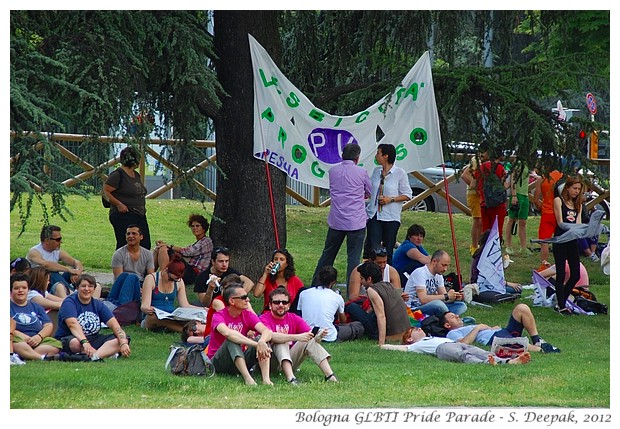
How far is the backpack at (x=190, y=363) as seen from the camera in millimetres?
10258

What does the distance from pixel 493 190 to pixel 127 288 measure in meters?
6.00

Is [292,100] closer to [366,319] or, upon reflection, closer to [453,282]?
[453,282]

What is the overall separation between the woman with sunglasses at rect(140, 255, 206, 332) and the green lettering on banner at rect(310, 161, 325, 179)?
2.54 meters

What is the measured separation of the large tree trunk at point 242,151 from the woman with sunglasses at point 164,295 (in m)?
2.59

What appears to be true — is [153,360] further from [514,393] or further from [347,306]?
[514,393]

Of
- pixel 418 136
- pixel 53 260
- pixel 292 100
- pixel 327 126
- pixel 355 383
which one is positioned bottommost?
pixel 355 383

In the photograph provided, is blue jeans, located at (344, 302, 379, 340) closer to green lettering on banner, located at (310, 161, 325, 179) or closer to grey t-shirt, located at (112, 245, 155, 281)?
green lettering on banner, located at (310, 161, 325, 179)

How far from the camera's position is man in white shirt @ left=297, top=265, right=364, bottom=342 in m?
11.9

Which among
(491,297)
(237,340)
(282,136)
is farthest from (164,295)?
(491,297)

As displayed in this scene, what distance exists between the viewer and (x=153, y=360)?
1105 cm

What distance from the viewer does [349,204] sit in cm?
1372

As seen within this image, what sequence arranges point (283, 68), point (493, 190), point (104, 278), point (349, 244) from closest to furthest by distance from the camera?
point (349, 244) → point (104, 278) → point (493, 190) → point (283, 68)

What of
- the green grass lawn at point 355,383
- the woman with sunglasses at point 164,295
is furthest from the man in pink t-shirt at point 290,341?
the woman with sunglasses at point 164,295

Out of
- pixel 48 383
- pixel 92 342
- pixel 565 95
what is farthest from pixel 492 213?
pixel 48 383
